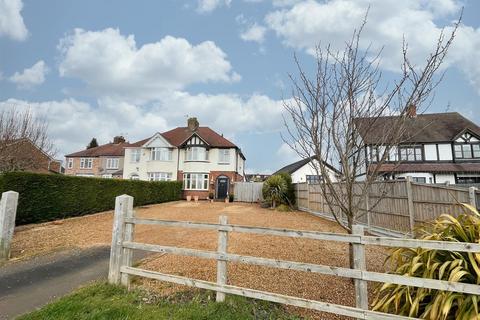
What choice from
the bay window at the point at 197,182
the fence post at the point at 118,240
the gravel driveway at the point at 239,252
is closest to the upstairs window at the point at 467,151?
the gravel driveway at the point at 239,252

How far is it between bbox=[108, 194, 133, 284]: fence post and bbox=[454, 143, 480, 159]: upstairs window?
107 ft

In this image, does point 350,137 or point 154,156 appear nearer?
point 350,137

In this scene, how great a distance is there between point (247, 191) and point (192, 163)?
303 inches

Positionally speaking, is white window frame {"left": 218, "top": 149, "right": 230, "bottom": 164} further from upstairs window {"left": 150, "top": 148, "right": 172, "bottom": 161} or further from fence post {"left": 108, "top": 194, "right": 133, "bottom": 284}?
fence post {"left": 108, "top": 194, "right": 133, "bottom": 284}

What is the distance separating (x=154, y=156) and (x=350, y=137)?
31969mm

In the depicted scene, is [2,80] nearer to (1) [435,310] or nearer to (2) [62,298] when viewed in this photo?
(2) [62,298]

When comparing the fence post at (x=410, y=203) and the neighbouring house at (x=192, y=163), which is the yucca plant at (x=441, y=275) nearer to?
the fence post at (x=410, y=203)

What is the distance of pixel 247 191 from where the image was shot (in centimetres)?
3023

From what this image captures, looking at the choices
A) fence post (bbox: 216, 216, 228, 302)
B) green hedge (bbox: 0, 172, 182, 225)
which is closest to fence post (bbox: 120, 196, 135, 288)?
fence post (bbox: 216, 216, 228, 302)

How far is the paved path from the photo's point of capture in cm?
464

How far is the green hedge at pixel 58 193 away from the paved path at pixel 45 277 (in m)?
5.96

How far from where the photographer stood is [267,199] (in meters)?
21.6

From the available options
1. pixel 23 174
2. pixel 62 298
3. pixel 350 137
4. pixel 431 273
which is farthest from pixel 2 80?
pixel 431 273

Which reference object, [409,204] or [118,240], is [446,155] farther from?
[118,240]
